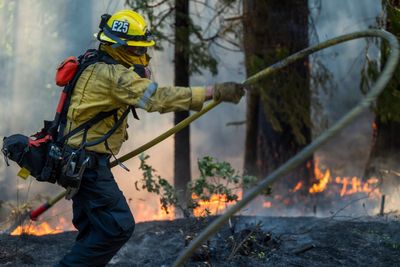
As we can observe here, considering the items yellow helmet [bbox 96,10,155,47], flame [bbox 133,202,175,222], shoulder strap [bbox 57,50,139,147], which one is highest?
yellow helmet [bbox 96,10,155,47]

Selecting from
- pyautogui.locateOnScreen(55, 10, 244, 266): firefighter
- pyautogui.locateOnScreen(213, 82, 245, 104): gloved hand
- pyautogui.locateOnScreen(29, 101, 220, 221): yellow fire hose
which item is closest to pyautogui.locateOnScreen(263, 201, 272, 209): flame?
pyautogui.locateOnScreen(29, 101, 220, 221): yellow fire hose

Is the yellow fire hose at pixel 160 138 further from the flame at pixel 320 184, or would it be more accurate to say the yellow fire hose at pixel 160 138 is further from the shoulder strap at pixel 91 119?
the flame at pixel 320 184

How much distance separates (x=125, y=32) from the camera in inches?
185

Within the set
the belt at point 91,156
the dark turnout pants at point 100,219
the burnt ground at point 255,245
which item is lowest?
the burnt ground at point 255,245

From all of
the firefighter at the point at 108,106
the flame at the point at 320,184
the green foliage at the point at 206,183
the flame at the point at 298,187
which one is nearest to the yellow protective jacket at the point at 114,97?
the firefighter at the point at 108,106

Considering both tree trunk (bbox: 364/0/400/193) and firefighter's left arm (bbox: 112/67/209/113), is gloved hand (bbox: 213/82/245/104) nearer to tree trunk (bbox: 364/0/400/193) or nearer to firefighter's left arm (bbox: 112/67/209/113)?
firefighter's left arm (bbox: 112/67/209/113)

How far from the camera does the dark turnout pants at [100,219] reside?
4.65 m

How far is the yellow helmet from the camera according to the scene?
469 cm

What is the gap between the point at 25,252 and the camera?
6363 mm

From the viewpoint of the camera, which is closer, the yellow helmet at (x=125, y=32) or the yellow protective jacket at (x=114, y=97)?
the yellow protective jacket at (x=114, y=97)

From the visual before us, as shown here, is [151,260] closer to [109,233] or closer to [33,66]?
[109,233]

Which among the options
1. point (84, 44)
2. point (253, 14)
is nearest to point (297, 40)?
point (253, 14)

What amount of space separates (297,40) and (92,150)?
21.0 ft

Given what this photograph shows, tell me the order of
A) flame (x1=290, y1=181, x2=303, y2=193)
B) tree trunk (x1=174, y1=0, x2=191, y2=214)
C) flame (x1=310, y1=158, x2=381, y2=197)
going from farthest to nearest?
flame (x1=290, y1=181, x2=303, y2=193) → flame (x1=310, y1=158, x2=381, y2=197) → tree trunk (x1=174, y1=0, x2=191, y2=214)
